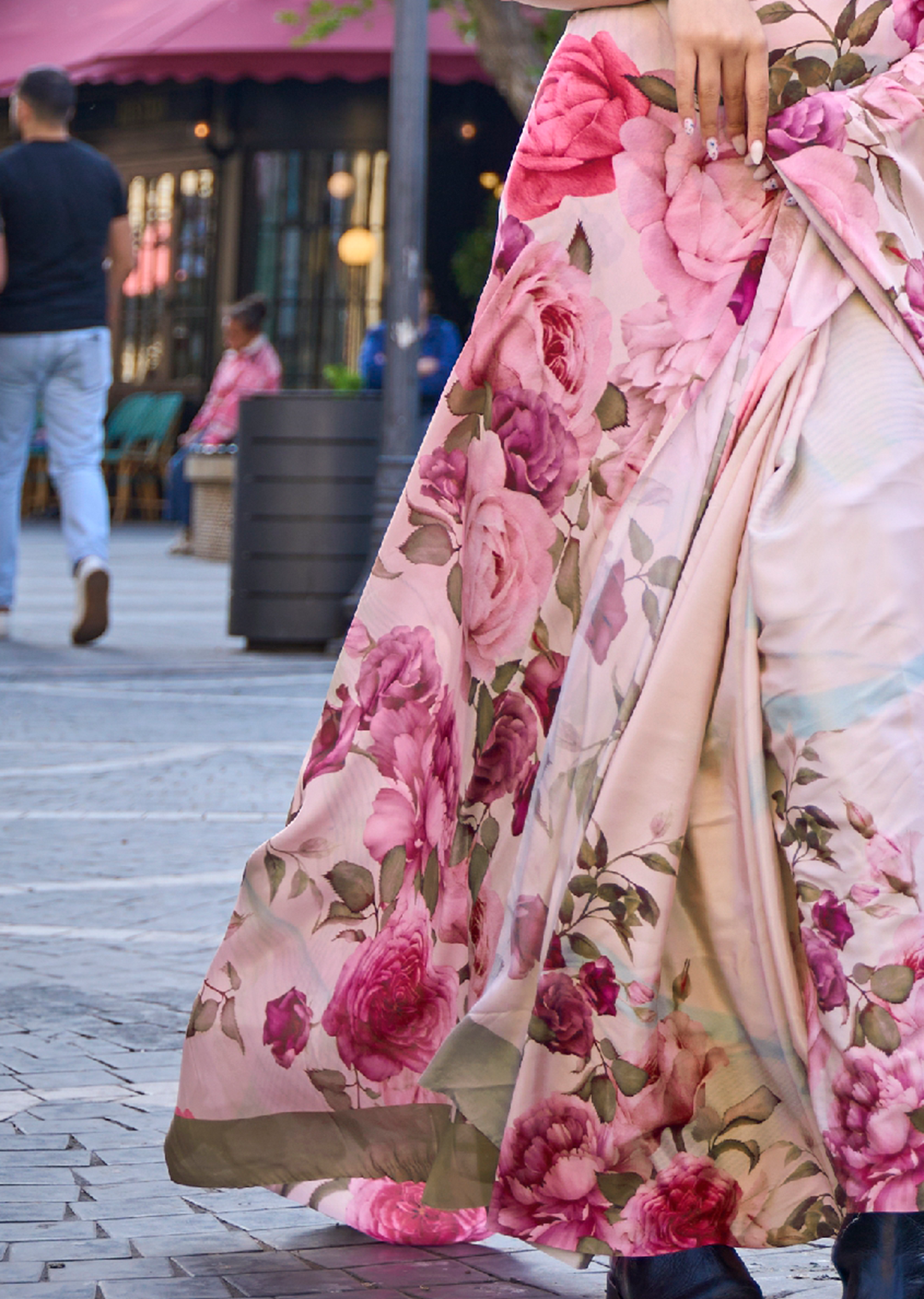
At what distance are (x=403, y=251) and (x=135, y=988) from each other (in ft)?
18.4

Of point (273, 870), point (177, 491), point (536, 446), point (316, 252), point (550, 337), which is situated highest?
point (550, 337)

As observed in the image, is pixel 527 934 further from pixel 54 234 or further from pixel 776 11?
pixel 54 234

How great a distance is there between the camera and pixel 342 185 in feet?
65.3

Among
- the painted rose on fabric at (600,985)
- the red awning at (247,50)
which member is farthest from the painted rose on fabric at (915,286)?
the red awning at (247,50)

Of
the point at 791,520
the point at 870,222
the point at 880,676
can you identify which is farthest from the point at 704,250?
the point at 880,676

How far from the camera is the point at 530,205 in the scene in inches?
80.5

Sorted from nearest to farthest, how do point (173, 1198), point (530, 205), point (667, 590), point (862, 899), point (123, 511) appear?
point (862, 899) → point (667, 590) → point (530, 205) → point (173, 1198) → point (123, 511)

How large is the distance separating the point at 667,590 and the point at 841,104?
46 centimetres

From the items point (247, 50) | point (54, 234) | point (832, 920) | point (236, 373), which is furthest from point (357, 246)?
point (832, 920)

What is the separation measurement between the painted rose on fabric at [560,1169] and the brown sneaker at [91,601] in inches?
246

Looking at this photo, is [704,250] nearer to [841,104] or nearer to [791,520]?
[841,104]

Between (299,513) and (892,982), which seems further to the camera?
(299,513)

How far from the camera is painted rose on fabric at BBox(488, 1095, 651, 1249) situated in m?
1.82

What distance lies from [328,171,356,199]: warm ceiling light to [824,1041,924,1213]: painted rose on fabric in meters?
18.7
